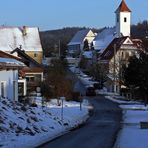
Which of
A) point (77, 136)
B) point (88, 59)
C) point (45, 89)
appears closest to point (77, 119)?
point (77, 136)

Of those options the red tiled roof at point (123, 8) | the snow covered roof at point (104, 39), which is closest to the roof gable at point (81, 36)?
the snow covered roof at point (104, 39)

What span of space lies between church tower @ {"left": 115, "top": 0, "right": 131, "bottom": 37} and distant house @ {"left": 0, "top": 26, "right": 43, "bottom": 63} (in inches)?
1699

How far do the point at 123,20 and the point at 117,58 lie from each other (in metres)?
38.9

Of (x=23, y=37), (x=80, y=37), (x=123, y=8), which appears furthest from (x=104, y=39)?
(x=23, y=37)

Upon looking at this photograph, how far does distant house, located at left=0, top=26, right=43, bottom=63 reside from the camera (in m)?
96.3

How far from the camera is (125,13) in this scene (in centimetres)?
14000

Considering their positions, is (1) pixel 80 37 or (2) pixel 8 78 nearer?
(2) pixel 8 78

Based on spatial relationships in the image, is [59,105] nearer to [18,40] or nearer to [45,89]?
[45,89]

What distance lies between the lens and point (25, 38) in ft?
319

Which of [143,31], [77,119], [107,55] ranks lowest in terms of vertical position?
[77,119]

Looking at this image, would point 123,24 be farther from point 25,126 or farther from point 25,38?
point 25,126

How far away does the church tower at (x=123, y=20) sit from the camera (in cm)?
13800

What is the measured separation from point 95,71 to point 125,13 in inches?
1467

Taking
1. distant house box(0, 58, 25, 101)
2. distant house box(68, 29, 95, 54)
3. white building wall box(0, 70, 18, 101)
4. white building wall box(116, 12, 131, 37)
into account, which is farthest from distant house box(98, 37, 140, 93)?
distant house box(68, 29, 95, 54)
